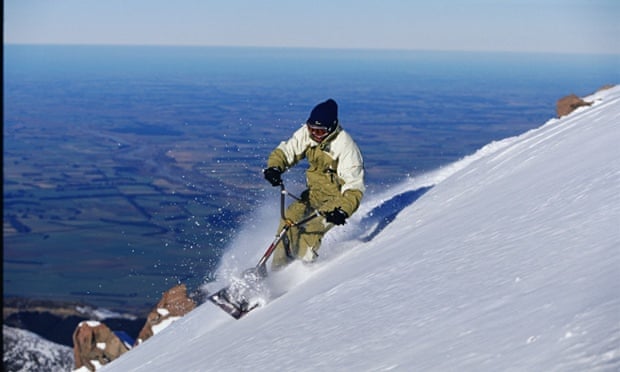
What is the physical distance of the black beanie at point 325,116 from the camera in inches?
336

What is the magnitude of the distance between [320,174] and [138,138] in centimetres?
11225

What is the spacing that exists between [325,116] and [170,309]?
9.32 meters

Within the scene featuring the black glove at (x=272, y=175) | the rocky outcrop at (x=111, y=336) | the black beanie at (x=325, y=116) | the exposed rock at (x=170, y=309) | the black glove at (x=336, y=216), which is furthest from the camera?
the rocky outcrop at (x=111, y=336)

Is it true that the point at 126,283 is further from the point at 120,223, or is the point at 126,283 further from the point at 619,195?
the point at 619,195

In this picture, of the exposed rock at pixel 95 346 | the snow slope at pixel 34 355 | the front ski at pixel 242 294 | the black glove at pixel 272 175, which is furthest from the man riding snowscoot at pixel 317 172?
the snow slope at pixel 34 355

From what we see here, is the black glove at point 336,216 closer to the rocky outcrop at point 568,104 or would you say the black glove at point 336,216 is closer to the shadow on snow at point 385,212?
the shadow on snow at point 385,212

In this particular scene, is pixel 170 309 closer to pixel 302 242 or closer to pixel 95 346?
pixel 95 346

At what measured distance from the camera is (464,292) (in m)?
4.89

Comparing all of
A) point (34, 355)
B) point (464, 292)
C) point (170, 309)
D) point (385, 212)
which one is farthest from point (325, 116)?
point (34, 355)

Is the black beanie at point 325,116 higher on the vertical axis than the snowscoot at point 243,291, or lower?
higher

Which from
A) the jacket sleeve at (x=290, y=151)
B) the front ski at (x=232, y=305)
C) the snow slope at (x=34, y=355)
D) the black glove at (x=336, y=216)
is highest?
the jacket sleeve at (x=290, y=151)

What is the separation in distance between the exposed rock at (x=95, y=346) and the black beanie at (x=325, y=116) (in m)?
11.8

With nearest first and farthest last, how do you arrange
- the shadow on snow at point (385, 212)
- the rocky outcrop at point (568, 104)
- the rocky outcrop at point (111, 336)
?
1. the shadow on snow at point (385, 212)
2. the rocky outcrop at point (111, 336)
3. the rocky outcrop at point (568, 104)

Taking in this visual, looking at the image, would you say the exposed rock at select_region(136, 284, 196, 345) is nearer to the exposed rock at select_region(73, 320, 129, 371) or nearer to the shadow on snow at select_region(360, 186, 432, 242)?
the exposed rock at select_region(73, 320, 129, 371)
